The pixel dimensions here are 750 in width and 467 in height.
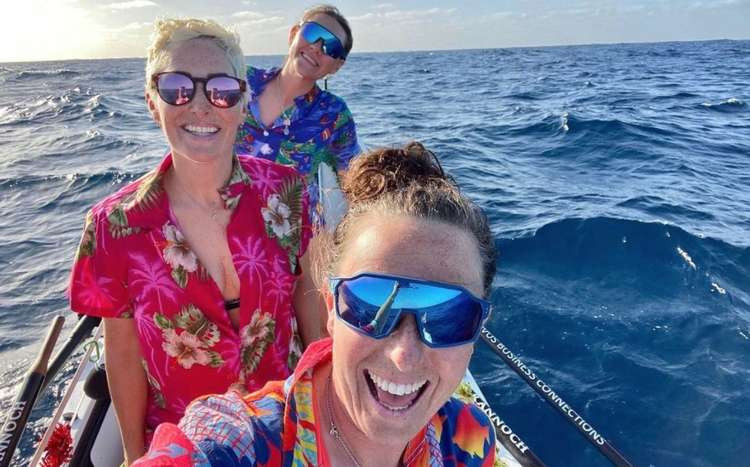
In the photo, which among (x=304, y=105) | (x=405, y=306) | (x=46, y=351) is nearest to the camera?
(x=405, y=306)

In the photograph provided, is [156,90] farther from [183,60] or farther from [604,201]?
[604,201]

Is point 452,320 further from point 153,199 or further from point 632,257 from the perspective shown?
point 632,257

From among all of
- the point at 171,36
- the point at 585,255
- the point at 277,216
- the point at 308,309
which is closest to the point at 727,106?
the point at 585,255

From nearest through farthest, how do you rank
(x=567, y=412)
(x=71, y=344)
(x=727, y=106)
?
(x=71, y=344) → (x=567, y=412) → (x=727, y=106)

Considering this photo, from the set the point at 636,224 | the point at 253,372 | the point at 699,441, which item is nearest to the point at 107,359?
the point at 253,372

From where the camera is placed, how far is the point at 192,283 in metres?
1.80

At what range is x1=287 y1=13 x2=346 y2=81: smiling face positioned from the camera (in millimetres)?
3451

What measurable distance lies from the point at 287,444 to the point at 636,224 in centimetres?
640

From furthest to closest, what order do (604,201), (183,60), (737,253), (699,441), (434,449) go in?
(604,201) < (737,253) < (699,441) < (183,60) < (434,449)

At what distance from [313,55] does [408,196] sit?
8.34 ft

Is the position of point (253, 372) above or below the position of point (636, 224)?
above

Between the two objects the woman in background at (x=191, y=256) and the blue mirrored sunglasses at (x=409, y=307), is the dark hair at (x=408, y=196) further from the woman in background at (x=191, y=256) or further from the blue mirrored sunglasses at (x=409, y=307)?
the woman in background at (x=191, y=256)

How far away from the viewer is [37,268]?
6.34 m

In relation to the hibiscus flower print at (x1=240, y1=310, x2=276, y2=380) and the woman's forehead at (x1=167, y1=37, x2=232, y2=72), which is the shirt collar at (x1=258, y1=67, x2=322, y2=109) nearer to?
the woman's forehead at (x1=167, y1=37, x2=232, y2=72)
